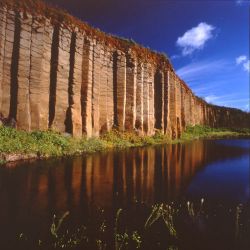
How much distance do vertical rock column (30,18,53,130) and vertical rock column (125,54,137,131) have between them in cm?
1096

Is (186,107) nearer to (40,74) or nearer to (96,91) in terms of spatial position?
(96,91)

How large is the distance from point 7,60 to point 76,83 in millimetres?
6082

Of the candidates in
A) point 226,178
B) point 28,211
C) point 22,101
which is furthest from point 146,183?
point 22,101

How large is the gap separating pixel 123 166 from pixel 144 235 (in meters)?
8.88

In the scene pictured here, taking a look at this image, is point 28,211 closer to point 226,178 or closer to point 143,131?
point 226,178

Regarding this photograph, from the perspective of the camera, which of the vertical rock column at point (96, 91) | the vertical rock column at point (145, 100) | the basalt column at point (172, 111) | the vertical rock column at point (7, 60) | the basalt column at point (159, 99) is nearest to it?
the vertical rock column at point (7, 60)

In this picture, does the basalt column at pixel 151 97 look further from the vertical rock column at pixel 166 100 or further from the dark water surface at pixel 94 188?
the dark water surface at pixel 94 188

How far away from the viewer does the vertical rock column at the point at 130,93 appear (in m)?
30.8

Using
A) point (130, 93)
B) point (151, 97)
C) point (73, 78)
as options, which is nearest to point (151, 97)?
point (151, 97)

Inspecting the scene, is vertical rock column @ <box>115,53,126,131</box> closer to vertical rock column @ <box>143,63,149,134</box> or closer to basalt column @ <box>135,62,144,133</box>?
basalt column @ <box>135,62,144,133</box>

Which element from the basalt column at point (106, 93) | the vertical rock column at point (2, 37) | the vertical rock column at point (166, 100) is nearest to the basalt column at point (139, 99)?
the basalt column at point (106, 93)

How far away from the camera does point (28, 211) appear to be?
24.6ft

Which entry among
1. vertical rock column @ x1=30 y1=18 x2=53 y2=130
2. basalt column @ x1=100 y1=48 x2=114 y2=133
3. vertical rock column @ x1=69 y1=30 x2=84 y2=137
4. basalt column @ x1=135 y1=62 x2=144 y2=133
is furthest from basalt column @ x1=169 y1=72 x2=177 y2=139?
vertical rock column @ x1=30 y1=18 x2=53 y2=130

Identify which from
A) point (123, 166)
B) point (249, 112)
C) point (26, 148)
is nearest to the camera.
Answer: point (123, 166)
